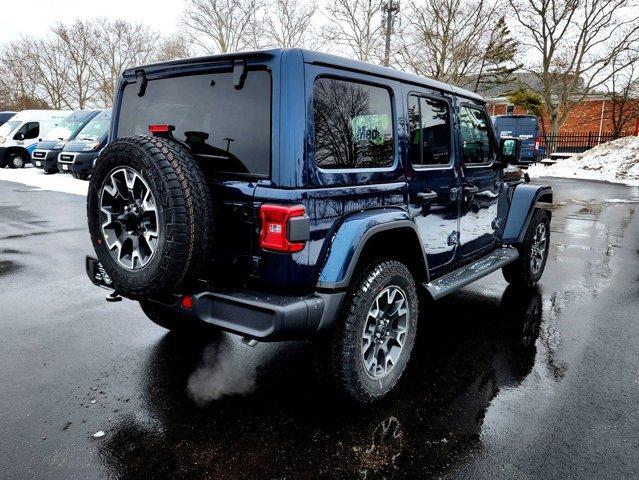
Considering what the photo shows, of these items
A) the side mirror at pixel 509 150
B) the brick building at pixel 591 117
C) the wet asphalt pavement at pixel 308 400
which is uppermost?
the brick building at pixel 591 117

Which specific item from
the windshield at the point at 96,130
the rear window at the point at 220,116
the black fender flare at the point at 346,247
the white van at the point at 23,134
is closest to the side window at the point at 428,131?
the black fender flare at the point at 346,247

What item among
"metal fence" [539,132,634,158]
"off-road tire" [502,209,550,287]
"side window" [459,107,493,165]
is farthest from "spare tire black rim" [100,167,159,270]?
"metal fence" [539,132,634,158]

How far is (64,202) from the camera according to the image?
37.2 ft

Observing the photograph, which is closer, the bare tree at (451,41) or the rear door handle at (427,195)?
the rear door handle at (427,195)

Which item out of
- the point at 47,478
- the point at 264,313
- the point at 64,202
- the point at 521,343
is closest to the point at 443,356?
the point at 521,343

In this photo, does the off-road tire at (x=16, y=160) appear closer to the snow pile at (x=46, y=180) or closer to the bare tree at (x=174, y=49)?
the snow pile at (x=46, y=180)

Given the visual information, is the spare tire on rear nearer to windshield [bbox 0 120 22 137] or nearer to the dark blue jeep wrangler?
the dark blue jeep wrangler

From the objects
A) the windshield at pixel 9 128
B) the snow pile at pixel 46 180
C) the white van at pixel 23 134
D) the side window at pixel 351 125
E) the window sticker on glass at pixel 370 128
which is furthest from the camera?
the windshield at pixel 9 128

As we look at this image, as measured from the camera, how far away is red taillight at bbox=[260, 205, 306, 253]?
96.8 inches

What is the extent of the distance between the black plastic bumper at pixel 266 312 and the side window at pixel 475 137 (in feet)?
7.07

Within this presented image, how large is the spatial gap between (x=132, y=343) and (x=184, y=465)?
1.67 meters

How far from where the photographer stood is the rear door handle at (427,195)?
335 centimetres

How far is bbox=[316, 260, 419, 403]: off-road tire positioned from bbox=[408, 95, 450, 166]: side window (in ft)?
3.05

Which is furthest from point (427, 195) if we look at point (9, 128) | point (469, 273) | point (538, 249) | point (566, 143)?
point (566, 143)
